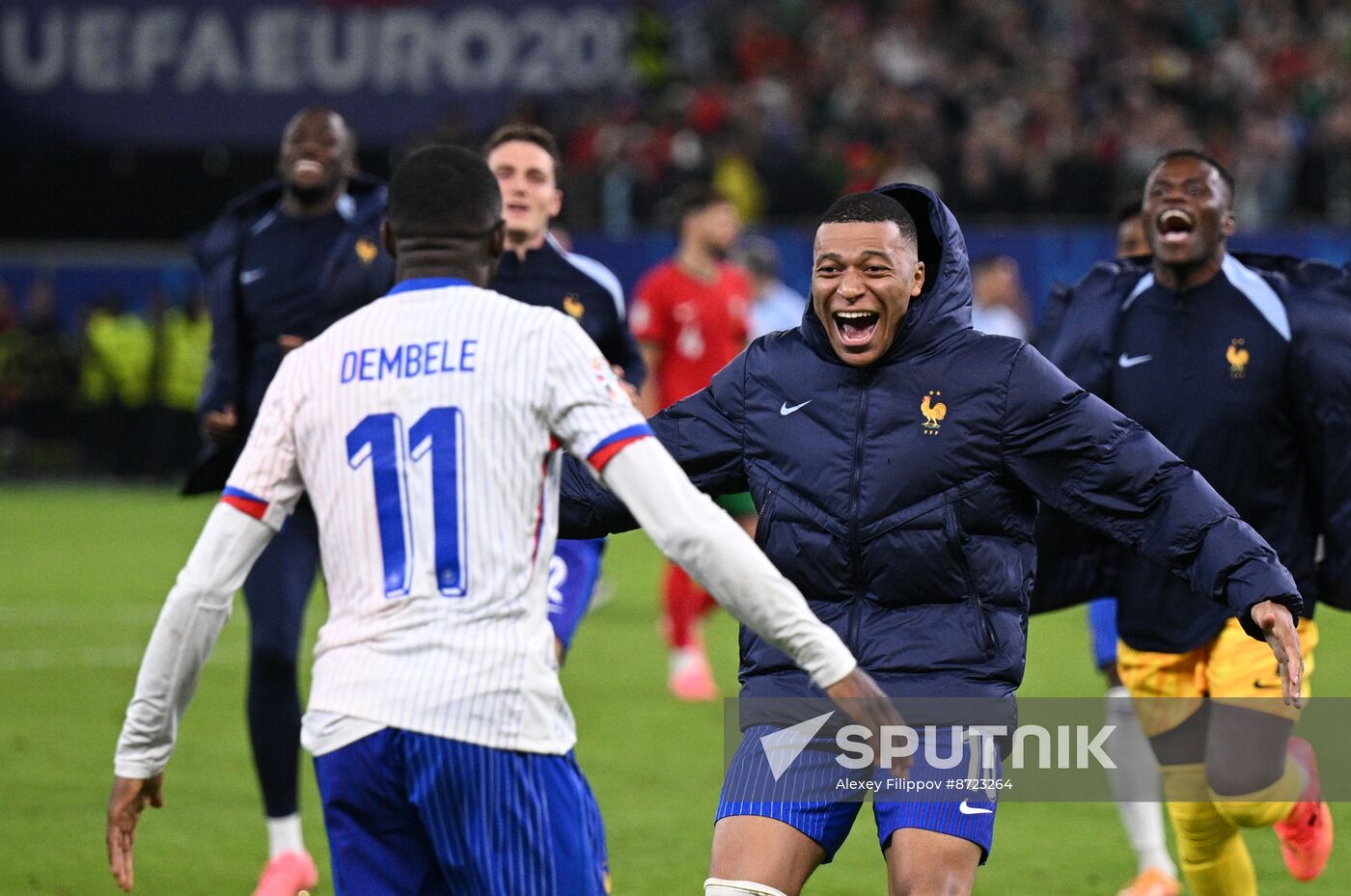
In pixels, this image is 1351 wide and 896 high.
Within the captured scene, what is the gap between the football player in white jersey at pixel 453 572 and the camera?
372 cm

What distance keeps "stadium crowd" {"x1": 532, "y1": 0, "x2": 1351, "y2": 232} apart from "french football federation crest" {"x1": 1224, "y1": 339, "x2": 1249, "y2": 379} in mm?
18195

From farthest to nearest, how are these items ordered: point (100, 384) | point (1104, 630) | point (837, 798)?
point (100, 384) → point (1104, 630) → point (837, 798)

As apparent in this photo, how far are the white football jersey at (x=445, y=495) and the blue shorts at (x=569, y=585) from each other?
10.7 ft

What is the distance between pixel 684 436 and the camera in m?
5.05

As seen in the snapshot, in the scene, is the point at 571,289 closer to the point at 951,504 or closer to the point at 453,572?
the point at 951,504

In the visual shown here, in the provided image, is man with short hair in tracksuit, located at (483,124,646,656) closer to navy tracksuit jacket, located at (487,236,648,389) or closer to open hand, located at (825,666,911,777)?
navy tracksuit jacket, located at (487,236,648,389)

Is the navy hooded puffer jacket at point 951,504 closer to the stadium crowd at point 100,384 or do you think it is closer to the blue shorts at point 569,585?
the blue shorts at point 569,585

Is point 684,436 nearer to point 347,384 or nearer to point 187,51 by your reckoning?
point 347,384

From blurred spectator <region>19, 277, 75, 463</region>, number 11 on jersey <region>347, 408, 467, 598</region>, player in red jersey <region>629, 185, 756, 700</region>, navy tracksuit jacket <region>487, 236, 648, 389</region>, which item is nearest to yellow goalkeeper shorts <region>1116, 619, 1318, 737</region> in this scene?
navy tracksuit jacket <region>487, 236, 648, 389</region>

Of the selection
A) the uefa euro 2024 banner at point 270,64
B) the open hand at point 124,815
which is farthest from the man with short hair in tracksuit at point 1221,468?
the uefa euro 2024 banner at point 270,64

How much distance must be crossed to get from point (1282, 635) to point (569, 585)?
10.3 feet

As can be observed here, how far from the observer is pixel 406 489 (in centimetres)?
374

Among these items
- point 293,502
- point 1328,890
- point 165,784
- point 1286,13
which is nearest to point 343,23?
point 1286,13

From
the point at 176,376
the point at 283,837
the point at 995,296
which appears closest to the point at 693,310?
the point at 995,296
